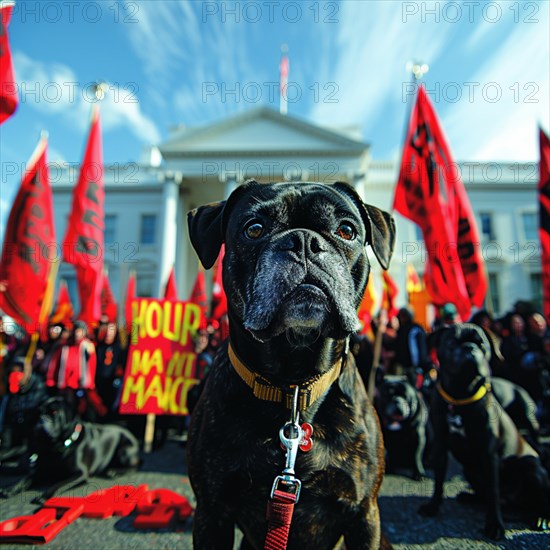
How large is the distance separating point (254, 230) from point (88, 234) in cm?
652

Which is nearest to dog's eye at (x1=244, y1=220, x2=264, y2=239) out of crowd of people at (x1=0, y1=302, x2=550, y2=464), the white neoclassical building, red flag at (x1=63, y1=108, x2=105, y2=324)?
crowd of people at (x1=0, y1=302, x2=550, y2=464)

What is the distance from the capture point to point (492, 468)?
9.92 ft

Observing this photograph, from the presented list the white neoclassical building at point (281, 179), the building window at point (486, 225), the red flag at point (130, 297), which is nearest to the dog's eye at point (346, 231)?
the red flag at point (130, 297)

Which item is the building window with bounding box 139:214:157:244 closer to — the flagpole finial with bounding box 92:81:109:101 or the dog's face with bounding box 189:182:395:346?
the flagpole finial with bounding box 92:81:109:101

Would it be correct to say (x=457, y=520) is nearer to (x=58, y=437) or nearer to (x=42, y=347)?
(x=58, y=437)

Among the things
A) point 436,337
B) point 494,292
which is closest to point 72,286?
point 436,337

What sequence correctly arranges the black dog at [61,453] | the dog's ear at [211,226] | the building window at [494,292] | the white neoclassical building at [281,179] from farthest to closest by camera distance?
the white neoclassical building at [281,179] < the building window at [494,292] < the black dog at [61,453] < the dog's ear at [211,226]

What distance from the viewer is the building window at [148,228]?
31875 mm

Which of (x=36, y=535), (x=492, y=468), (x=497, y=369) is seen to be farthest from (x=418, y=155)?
(x=36, y=535)

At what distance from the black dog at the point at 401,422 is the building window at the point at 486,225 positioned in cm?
2934

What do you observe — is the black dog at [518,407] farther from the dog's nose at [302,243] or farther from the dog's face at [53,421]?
the dog's face at [53,421]

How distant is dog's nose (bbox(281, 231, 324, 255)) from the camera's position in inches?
53.3

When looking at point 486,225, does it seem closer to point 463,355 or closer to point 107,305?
point 107,305

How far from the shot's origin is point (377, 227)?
1.96 metres
